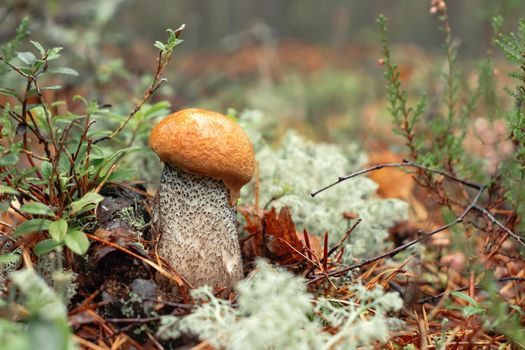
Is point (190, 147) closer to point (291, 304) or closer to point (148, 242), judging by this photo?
point (148, 242)

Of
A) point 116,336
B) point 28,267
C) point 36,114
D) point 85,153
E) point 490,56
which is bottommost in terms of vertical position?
point 116,336

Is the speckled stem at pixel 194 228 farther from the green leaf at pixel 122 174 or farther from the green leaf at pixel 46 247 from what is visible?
the green leaf at pixel 46 247

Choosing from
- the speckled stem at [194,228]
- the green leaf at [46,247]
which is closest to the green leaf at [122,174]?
the speckled stem at [194,228]

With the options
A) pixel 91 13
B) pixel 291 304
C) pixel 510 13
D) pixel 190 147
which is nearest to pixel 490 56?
pixel 510 13

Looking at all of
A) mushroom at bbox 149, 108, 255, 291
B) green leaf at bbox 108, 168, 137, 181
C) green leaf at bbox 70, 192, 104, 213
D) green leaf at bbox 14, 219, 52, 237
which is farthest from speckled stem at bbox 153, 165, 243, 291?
green leaf at bbox 14, 219, 52, 237

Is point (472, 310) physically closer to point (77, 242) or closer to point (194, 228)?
point (194, 228)

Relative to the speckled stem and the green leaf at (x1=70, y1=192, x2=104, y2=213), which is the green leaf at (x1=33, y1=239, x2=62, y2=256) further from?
the speckled stem
